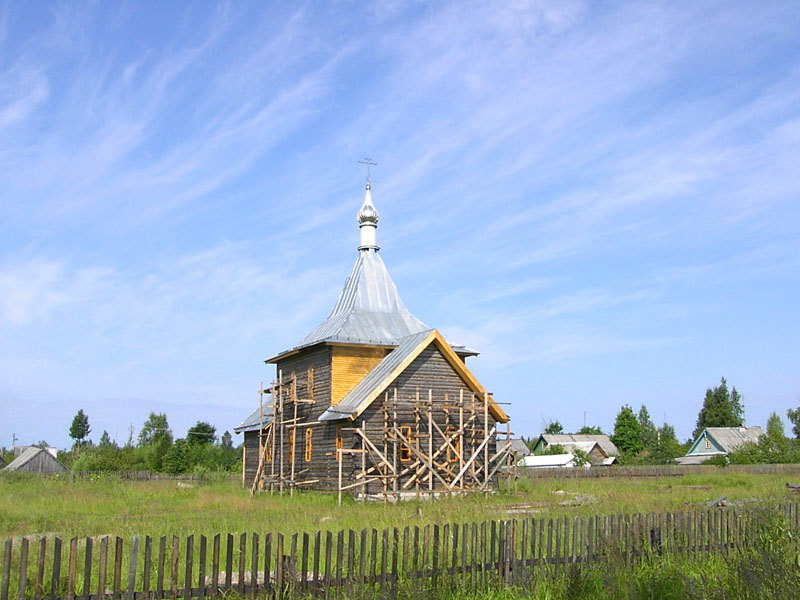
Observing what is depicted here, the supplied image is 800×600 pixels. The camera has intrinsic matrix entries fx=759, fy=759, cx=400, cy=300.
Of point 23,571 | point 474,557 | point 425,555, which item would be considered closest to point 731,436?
point 474,557

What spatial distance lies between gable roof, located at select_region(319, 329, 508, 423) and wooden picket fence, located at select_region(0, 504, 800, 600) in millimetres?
11768

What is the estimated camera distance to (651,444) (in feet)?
222

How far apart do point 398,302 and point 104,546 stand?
76.7 ft

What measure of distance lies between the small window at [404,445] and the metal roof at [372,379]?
5.64 ft

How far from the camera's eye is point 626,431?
76125 millimetres

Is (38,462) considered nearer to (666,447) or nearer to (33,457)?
(33,457)

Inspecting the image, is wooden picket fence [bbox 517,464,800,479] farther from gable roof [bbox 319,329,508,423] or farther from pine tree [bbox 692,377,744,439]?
pine tree [bbox 692,377,744,439]

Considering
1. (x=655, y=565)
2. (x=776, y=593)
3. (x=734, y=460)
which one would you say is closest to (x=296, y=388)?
(x=655, y=565)

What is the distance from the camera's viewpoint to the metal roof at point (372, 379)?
24422mm

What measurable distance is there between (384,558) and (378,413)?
16469 mm

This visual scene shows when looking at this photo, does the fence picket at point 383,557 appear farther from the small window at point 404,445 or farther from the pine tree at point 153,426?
the pine tree at point 153,426

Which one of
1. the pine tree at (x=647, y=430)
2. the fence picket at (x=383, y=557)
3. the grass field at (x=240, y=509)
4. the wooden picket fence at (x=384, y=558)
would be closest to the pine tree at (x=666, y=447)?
the pine tree at (x=647, y=430)

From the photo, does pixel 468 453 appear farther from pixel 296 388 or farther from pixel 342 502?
pixel 296 388

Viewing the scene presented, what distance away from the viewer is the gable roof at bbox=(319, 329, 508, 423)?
24188 millimetres
